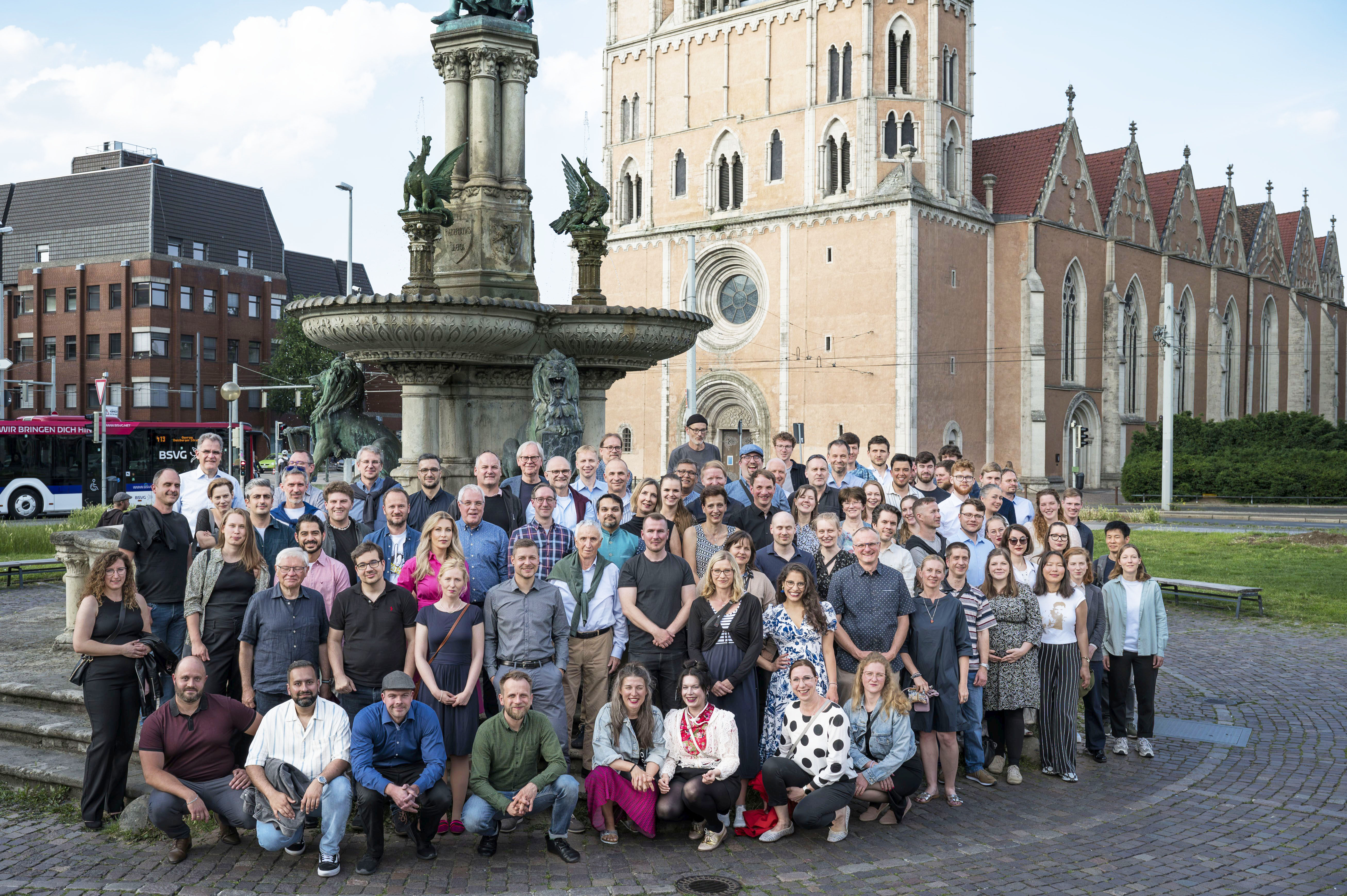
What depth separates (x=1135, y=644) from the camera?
9289 mm

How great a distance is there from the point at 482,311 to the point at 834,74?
36.2 m

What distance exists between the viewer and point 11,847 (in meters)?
6.71

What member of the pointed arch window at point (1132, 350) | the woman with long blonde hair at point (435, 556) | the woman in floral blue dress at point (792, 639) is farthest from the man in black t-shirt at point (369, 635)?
the pointed arch window at point (1132, 350)

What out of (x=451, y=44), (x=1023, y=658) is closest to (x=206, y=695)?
(x=1023, y=658)

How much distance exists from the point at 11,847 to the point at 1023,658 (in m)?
6.62

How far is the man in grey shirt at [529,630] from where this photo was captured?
7.12m

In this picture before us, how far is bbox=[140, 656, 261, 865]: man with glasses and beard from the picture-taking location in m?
6.52

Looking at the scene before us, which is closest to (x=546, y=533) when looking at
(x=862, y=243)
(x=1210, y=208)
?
(x=862, y=243)

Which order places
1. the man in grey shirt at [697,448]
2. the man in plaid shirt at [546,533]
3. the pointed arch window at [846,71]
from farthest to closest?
1. the pointed arch window at [846,71]
2. the man in grey shirt at [697,448]
3. the man in plaid shirt at [546,533]

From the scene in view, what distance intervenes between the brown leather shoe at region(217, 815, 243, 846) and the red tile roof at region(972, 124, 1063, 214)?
44859mm

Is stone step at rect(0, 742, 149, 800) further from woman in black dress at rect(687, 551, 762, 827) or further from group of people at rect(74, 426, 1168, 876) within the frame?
woman in black dress at rect(687, 551, 762, 827)

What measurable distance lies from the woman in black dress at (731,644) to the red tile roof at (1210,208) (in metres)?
64.2

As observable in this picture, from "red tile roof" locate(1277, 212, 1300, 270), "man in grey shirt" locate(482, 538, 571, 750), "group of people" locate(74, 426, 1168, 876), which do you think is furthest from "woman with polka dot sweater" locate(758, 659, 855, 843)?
"red tile roof" locate(1277, 212, 1300, 270)

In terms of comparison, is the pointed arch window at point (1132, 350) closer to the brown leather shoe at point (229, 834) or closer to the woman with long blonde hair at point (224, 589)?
the woman with long blonde hair at point (224, 589)
